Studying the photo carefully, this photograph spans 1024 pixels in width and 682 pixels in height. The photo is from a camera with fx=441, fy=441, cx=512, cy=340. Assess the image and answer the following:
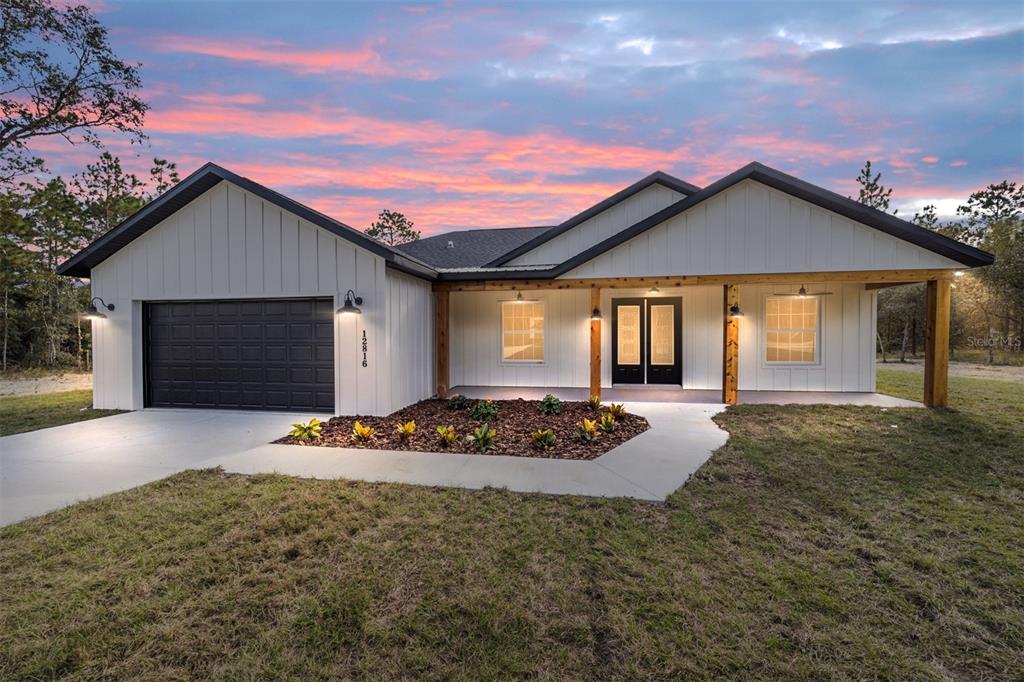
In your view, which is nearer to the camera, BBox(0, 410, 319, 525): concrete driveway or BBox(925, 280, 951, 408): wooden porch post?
BBox(0, 410, 319, 525): concrete driveway

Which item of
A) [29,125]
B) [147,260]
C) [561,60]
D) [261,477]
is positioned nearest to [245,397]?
[147,260]

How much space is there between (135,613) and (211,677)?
2.63ft

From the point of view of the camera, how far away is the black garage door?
8.16 m

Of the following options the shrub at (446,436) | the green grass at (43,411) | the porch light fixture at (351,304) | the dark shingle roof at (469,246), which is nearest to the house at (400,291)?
the porch light fixture at (351,304)

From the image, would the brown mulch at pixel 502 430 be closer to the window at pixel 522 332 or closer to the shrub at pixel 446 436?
the shrub at pixel 446 436

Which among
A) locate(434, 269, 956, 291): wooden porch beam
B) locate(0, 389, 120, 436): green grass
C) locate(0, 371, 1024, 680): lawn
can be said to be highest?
locate(434, 269, 956, 291): wooden porch beam

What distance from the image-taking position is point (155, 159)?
23.5 m

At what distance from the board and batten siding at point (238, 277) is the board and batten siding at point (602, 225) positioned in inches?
211

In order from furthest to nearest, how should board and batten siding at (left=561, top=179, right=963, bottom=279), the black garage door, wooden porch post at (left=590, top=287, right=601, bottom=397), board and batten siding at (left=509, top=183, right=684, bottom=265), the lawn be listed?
1. board and batten siding at (left=509, top=183, right=684, bottom=265)
2. wooden porch post at (left=590, top=287, right=601, bottom=397)
3. the black garage door
4. board and batten siding at (left=561, top=179, right=963, bottom=279)
5. the lawn

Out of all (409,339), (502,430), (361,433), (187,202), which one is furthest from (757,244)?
Result: (187,202)

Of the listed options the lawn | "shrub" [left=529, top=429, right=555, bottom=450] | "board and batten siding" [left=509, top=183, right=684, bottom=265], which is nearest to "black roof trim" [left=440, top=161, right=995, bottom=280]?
"board and batten siding" [left=509, top=183, right=684, bottom=265]

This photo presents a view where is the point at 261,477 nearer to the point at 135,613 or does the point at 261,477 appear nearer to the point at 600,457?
the point at 135,613

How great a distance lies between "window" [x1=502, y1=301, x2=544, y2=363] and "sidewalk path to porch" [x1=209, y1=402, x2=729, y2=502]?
5.33 metres

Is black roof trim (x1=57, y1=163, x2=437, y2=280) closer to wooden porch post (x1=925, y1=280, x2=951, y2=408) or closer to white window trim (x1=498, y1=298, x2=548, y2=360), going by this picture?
white window trim (x1=498, y1=298, x2=548, y2=360)
